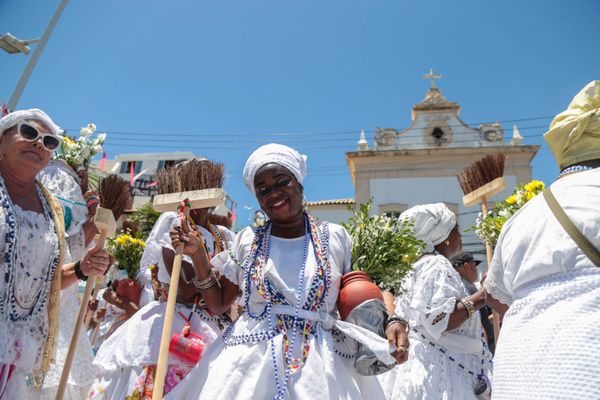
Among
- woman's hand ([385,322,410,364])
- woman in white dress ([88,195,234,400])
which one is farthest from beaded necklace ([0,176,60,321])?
woman's hand ([385,322,410,364])

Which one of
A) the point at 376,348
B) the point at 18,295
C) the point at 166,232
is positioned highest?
the point at 166,232

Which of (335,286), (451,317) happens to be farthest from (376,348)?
(451,317)

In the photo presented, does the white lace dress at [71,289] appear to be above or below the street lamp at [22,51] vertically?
below

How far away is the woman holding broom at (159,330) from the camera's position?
3049 millimetres

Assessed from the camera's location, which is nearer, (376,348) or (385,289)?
(376,348)

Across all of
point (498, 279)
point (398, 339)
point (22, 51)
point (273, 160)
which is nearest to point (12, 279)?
point (273, 160)

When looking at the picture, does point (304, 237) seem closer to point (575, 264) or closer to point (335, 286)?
point (335, 286)

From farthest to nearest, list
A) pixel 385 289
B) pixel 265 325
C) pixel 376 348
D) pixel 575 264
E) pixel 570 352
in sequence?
pixel 385 289, pixel 265 325, pixel 376 348, pixel 575 264, pixel 570 352

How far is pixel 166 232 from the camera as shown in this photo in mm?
3496

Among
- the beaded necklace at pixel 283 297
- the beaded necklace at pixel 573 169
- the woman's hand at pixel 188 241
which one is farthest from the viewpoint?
the woman's hand at pixel 188 241

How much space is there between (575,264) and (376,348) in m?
0.90

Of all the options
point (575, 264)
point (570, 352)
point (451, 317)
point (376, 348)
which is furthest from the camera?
point (451, 317)

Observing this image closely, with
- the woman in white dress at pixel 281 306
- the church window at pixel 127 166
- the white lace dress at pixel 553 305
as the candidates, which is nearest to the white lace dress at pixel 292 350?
the woman in white dress at pixel 281 306

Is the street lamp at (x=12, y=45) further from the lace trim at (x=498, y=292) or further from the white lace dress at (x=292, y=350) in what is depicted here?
the lace trim at (x=498, y=292)
